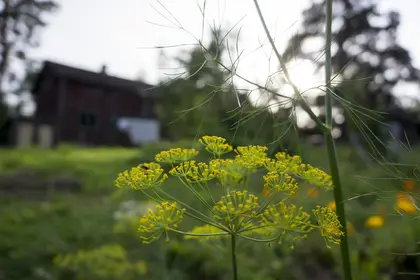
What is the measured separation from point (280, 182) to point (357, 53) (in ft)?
6.82

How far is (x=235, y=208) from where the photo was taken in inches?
22.8

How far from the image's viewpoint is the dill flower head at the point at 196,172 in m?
0.57

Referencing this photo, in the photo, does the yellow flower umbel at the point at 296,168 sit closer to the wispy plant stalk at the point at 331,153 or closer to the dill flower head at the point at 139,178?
the wispy plant stalk at the point at 331,153

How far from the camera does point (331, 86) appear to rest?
667mm

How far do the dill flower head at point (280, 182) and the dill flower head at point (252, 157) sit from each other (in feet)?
0.06

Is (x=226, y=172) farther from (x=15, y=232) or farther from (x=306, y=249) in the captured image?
(x=15, y=232)

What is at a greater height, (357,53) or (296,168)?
(357,53)

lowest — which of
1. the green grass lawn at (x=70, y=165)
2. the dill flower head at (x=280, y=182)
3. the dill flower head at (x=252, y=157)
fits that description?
the dill flower head at (x=280, y=182)

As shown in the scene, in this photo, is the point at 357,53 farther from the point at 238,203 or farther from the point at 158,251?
the point at 238,203

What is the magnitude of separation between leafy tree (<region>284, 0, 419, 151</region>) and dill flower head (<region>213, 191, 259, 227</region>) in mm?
188

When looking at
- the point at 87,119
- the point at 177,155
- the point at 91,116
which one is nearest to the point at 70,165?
the point at 87,119

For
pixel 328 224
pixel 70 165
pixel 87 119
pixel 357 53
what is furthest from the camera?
pixel 87 119

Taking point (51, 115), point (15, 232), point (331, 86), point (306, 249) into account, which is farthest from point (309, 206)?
point (51, 115)

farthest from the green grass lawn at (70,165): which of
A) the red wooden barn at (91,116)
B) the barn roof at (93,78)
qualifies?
the red wooden barn at (91,116)
